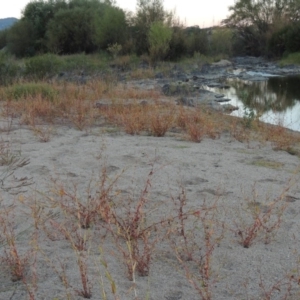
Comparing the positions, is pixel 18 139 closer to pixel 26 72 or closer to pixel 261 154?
pixel 261 154

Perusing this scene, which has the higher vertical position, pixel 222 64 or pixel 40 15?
pixel 40 15

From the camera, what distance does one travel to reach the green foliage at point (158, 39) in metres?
22.8

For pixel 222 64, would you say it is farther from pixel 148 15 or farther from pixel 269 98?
pixel 269 98

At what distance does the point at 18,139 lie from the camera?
534cm

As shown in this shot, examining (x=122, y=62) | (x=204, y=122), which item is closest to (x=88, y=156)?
(x=204, y=122)

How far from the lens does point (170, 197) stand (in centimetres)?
331

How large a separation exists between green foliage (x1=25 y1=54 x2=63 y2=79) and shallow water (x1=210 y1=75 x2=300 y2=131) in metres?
4.73

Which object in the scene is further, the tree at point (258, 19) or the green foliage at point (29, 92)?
the tree at point (258, 19)

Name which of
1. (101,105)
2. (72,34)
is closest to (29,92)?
(101,105)

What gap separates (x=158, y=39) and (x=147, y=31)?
2716mm

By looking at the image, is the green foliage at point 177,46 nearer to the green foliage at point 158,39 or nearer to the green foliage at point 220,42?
the green foliage at point 158,39

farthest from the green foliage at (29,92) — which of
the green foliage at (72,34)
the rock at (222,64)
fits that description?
the green foliage at (72,34)

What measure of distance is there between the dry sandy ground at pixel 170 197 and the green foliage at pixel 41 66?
23.2 ft

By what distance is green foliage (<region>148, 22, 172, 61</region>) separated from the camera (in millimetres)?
22844
